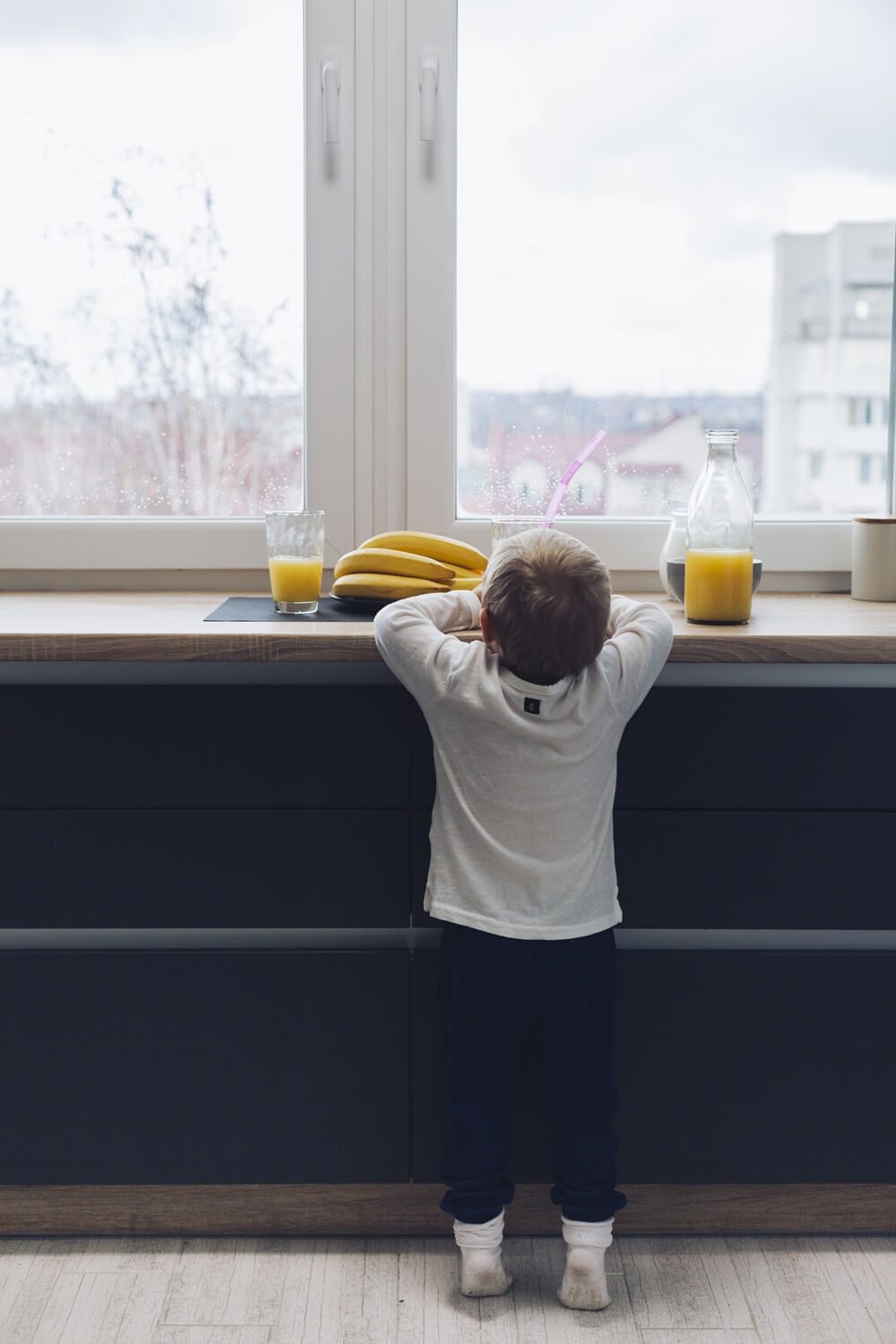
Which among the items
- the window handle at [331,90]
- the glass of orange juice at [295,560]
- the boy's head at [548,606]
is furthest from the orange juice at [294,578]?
the window handle at [331,90]

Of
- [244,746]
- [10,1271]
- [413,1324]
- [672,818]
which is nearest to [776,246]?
[672,818]

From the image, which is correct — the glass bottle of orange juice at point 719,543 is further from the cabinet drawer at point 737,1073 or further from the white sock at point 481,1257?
the white sock at point 481,1257

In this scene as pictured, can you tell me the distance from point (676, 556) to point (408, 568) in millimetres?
396

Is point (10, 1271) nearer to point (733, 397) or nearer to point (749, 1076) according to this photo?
point (749, 1076)

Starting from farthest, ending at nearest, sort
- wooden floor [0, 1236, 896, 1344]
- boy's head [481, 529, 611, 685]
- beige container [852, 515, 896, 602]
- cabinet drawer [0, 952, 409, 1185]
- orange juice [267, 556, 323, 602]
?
beige container [852, 515, 896, 602] → orange juice [267, 556, 323, 602] → cabinet drawer [0, 952, 409, 1185] → wooden floor [0, 1236, 896, 1344] → boy's head [481, 529, 611, 685]

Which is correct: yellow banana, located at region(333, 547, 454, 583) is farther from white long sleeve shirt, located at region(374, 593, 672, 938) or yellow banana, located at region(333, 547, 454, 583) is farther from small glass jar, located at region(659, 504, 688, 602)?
small glass jar, located at region(659, 504, 688, 602)

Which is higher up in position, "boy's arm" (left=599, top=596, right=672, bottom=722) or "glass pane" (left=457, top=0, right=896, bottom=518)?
"glass pane" (left=457, top=0, right=896, bottom=518)

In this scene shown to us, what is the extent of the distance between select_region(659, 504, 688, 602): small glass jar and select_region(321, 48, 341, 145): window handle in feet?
2.49

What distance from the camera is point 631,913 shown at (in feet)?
4.99

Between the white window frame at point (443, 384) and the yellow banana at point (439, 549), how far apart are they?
27 cm

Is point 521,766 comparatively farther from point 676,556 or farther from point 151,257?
point 151,257

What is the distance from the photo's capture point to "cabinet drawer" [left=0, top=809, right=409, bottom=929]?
150 centimetres

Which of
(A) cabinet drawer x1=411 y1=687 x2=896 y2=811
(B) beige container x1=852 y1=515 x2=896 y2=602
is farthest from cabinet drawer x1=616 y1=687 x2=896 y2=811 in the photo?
(B) beige container x1=852 y1=515 x2=896 y2=602

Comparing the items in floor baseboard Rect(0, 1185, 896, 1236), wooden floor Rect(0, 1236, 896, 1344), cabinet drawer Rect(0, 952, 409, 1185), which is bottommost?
wooden floor Rect(0, 1236, 896, 1344)
